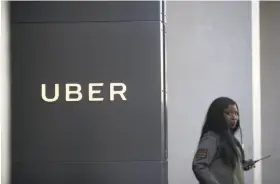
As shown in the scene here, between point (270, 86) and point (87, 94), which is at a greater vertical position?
Result: point (270, 86)

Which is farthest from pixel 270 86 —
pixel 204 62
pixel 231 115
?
pixel 231 115

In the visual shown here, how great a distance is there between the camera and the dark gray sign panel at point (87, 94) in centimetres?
397

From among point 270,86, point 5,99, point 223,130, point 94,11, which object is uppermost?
point 94,11

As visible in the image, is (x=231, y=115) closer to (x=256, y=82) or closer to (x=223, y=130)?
(x=223, y=130)

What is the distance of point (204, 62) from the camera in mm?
5734

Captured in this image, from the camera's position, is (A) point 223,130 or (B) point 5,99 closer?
(A) point 223,130

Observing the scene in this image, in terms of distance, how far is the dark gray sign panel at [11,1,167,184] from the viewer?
13.0 ft

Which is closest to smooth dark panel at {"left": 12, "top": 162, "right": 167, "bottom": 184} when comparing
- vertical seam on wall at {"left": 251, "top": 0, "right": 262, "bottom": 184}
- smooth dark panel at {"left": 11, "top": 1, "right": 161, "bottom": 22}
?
smooth dark panel at {"left": 11, "top": 1, "right": 161, "bottom": 22}

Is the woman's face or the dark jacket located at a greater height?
the woman's face

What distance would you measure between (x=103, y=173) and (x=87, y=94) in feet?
2.03

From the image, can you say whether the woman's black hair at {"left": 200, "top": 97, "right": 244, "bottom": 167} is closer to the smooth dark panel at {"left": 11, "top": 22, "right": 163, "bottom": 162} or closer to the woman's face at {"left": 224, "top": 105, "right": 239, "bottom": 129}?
the woman's face at {"left": 224, "top": 105, "right": 239, "bottom": 129}

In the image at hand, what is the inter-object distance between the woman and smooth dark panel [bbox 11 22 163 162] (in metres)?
0.50

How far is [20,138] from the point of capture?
4.02 metres

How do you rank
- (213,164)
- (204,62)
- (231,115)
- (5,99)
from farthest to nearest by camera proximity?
(204,62), (5,99), (231,115), (213,164)
